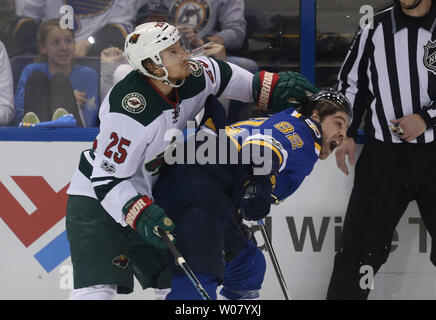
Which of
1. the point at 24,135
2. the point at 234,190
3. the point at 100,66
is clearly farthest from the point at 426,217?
the point at 24,135

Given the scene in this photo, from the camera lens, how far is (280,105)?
3.07 m

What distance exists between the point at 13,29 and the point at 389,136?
197 centimetres

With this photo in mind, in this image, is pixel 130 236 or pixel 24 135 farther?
pixel 24 135

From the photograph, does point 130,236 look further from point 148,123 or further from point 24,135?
point 24,135

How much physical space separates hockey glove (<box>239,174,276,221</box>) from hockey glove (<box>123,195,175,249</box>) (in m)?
0.28

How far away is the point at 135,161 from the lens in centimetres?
279

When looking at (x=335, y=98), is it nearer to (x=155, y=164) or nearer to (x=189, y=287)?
(x=155, y=164)

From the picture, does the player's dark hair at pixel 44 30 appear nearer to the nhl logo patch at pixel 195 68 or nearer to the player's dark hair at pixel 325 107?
the nhl logo patch at pixel 195 68

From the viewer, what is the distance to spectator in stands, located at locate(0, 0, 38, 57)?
386cm

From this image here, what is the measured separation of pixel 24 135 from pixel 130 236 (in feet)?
3.72

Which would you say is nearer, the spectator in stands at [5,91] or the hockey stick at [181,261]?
the hockey stick at [181,261]

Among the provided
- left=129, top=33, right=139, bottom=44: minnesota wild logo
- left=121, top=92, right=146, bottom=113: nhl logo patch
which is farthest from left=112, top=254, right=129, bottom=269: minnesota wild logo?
left=129, top=33, right=139, bottom=44: minnesota wild logo

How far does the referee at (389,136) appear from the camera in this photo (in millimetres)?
3566

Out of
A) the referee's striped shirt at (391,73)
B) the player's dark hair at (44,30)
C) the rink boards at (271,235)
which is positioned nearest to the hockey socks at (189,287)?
the rink boards at (271,235)
